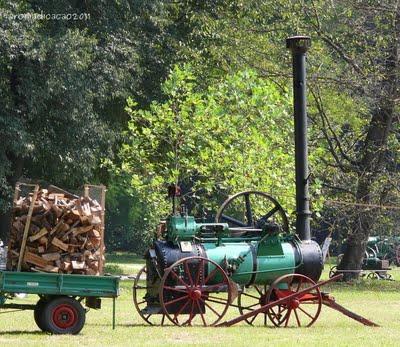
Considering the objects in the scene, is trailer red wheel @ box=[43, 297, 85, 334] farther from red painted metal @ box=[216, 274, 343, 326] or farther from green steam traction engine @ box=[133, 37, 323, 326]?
red painted metal @ box=[216, 274, 343, 326]

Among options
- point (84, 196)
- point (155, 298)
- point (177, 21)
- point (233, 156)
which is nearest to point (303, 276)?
point (155, 298)

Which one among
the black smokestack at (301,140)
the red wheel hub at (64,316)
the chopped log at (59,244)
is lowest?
the red wheel hub at (64,316)

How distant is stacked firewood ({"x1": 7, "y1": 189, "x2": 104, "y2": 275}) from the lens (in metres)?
14.4

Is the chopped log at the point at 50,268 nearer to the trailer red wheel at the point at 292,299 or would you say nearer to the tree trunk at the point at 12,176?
the trailer red wheel at the point at 292,299

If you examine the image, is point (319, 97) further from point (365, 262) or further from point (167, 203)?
point (365, 262)

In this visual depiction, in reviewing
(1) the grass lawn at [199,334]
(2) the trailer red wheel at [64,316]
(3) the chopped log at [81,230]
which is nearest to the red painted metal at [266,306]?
(1) the grass lawn at [199,334]

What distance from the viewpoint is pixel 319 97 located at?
3022cm

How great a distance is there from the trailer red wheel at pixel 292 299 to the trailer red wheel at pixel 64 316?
9.00ft

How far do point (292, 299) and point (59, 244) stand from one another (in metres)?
3.23

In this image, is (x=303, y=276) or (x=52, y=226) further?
(x=303, y=276)

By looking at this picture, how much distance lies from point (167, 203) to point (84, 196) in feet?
47.2

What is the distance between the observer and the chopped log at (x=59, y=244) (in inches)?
567

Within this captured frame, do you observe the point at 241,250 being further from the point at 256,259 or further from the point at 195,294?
the point at 195,294

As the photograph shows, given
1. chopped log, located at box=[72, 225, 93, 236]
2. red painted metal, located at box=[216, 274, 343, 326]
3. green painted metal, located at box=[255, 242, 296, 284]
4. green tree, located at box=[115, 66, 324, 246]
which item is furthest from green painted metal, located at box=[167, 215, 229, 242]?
green tree, located at box=[115, 66, 324, 246]
